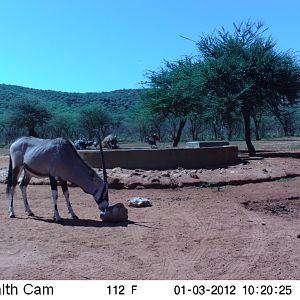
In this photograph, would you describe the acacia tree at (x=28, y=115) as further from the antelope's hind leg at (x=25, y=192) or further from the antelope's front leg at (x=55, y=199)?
the antelope's front leg at (x=55, y=199)

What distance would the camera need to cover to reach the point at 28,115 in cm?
5612

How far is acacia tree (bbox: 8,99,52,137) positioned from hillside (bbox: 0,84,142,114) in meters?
23.8

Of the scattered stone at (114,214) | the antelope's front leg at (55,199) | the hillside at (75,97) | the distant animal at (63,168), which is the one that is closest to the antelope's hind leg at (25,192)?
the distant animal at (63,168)

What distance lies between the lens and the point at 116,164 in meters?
17.3

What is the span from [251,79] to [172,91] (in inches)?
218

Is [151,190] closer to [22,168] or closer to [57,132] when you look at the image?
[22,168]

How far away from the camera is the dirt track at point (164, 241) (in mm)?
6602

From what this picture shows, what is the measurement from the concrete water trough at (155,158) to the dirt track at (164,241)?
13.8 feet

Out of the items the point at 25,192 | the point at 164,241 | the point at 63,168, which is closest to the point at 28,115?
the point at 25,192

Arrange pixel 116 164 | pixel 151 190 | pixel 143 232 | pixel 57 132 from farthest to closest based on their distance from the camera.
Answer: pixel 57 132 → pixel 116 164 → pixel 151 190 → pixel 143 232

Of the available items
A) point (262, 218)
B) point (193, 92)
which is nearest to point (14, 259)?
point (262, 218)

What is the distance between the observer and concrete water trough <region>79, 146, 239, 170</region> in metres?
17.3

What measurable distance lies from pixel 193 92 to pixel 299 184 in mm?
11270

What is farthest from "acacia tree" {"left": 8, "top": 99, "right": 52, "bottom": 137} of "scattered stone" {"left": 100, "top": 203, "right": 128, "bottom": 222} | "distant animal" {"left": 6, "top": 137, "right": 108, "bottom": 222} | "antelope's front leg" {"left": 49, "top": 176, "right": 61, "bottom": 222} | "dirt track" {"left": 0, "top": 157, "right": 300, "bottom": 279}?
"scattered stone" {"left": 100, "top": 203, "right": 128, "bottom": 222}
